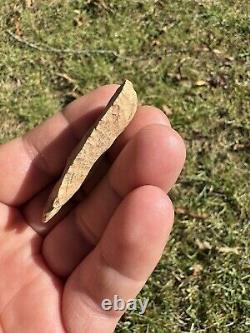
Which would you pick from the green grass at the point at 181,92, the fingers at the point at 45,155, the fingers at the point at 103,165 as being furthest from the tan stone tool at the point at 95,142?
the green grass at the point at 181,92

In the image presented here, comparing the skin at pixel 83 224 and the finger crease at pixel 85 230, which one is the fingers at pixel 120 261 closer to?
the skin at pixel 83 224

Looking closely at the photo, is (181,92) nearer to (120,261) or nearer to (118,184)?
(118,184)

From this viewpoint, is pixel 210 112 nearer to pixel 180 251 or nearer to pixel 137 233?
pixel 180 251

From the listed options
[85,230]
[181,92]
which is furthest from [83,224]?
[181,92]

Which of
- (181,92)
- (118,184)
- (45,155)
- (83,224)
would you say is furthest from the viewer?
(181,92)

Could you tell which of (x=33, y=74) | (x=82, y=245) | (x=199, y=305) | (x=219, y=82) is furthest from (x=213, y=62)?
(x=82, y=245)

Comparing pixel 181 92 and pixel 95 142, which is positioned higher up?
pixel 95 142

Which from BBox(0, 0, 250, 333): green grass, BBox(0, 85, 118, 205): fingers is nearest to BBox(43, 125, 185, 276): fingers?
BBox(0, 85, 118, 205): fingers
